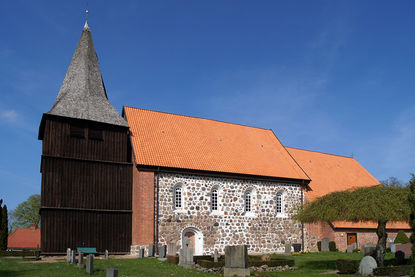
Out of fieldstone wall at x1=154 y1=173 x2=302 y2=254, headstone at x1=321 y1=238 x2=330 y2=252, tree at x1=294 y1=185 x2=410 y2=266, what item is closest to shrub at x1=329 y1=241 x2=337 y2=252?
headstone at x1=321 y1=238 x2=330 y2=252

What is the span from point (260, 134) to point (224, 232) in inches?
389

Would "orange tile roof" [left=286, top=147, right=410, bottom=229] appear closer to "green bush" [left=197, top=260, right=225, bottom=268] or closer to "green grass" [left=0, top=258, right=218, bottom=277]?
"green bush" [left=197, top=260, right=225, bottom=268]

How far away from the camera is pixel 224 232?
25656mm

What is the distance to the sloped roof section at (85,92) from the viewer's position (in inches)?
942

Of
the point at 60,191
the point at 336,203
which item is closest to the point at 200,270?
the point at 336,203

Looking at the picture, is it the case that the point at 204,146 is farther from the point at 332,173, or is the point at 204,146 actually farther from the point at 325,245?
the point at 332,173

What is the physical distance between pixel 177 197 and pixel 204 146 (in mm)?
4584

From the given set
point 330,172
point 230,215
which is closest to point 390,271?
point 230,215

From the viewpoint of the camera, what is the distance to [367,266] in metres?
15.5

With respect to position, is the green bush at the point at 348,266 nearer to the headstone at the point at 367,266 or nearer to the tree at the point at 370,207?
the headstone at the point at 367,266

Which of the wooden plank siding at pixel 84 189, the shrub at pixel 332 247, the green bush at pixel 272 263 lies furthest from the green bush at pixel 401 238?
the wooden plank siding at pixel 84 189

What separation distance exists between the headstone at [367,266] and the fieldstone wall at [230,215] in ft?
36.0

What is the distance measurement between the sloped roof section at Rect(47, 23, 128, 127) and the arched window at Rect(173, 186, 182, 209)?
4.94 meters

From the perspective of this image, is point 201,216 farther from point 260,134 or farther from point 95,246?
point 260,134
